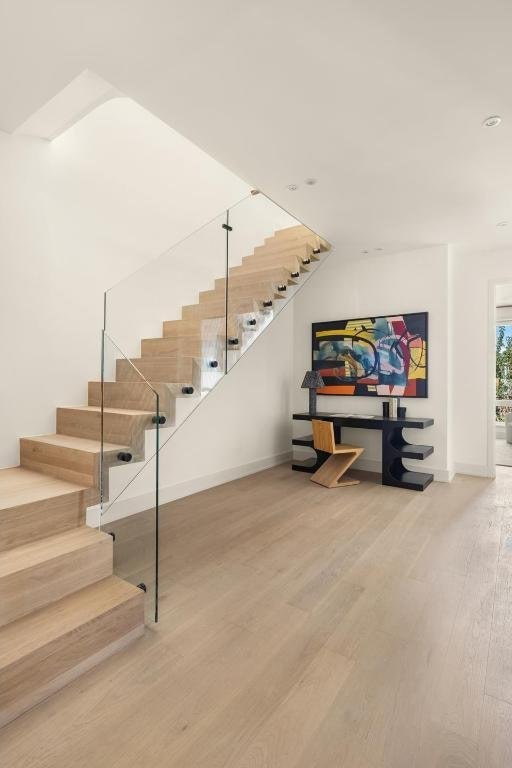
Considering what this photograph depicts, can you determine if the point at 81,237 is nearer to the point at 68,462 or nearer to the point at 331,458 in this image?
the point at 68,462

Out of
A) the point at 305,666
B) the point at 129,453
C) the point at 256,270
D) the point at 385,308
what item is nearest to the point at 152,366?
the point at 129,453

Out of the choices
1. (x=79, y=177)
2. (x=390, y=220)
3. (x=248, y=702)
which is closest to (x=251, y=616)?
(x=248, y=702)

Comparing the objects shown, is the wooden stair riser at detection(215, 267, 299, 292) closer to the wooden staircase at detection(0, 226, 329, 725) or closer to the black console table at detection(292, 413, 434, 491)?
the wooden staircase at detection(0, 226, 329, 725)

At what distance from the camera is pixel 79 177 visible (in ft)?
11.0

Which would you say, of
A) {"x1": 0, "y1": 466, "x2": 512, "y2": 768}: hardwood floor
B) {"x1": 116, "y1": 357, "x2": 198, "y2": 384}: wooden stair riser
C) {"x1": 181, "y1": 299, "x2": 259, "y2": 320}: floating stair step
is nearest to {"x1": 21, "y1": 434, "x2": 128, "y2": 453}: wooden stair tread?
{"x1": 116, "y1": 357, "x2": 198, "y2": 384}: wooden stair riser

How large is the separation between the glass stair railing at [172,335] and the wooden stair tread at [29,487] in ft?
0.82

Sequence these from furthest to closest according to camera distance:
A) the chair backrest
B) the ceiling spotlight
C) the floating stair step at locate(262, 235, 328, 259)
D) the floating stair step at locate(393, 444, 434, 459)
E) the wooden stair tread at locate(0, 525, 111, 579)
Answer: the chair backrest
the floating stair step at locate(393, 444, 434, 459)
the floating stair step at locate(262, 235, 328, 259)
the ceiling spotlight
the wooden stair tread at locate(0, 525, 111, 579)

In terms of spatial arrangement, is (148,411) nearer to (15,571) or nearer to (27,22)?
(15,571)

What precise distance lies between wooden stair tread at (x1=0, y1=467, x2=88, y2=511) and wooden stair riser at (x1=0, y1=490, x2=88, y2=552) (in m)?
0.03

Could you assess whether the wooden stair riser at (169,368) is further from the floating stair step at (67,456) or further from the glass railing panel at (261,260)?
the floating stair step at (67,456)

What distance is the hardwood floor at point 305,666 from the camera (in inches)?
54.4

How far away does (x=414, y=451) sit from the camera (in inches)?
183

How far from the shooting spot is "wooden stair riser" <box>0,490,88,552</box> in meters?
1.96

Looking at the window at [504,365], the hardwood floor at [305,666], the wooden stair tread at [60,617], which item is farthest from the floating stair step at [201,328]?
the window at [504,365]
